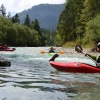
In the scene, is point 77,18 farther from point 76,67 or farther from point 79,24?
point 76,67

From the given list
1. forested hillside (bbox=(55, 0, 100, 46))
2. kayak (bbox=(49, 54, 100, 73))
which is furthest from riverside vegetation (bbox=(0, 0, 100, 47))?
kayak (bbox=(49, 54, 100, 73))

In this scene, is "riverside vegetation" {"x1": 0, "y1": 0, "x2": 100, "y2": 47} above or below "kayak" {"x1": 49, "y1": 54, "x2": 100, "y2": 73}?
above

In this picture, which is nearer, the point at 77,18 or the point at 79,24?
the point at 79,24

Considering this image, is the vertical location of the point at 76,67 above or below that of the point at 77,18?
below

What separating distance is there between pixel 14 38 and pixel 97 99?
76907mm

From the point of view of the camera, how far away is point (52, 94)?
24.6 ft

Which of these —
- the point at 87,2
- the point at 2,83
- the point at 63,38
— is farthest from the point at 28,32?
the point at 2,83

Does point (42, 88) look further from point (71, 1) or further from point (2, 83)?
point (71, 1)

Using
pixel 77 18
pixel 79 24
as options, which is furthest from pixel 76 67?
pixel 77 18

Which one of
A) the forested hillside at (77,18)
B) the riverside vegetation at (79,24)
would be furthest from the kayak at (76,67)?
the forested hillside at (77,18)

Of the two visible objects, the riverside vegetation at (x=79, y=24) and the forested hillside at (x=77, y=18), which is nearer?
the riverside vegetation at (x=79, y=24)

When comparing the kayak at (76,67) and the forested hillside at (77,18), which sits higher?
the forested hillside at (77,18)

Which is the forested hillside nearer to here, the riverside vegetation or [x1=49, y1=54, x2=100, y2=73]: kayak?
the riverside vegetation

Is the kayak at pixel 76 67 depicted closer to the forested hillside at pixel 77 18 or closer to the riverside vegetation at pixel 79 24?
the riverside vegetation at pixel 79 24
